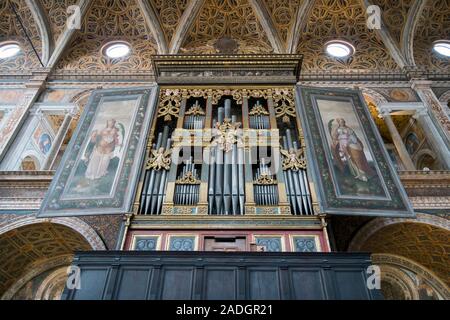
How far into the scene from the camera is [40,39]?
14.7 metres

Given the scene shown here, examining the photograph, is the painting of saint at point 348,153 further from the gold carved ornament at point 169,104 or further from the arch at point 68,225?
the arch at point 68,225

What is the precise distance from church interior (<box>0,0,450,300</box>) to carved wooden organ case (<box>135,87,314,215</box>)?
47 millimetres

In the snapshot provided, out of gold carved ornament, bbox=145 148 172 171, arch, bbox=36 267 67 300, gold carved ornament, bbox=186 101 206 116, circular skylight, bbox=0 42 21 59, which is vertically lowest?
arch, bbox=36 267 67 300

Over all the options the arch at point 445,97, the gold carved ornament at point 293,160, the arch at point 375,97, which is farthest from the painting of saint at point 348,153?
the arch at point 445,97

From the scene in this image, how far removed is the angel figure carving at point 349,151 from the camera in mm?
8922

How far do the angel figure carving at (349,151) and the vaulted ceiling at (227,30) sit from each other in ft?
16.9

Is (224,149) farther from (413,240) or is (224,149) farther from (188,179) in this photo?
(413,240)

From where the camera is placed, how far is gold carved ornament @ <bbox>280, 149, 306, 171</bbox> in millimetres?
9344

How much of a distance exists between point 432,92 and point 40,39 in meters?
13.8

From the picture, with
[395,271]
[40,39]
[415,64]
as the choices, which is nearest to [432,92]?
[415,64]

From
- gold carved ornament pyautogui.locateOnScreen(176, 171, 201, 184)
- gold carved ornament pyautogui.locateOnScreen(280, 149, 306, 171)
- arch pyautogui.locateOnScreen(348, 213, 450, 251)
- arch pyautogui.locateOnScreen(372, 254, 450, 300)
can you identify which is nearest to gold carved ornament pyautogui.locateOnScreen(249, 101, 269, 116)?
gold carved ornament pyautogui.locateOnScreen(280, 149, 306, 171)

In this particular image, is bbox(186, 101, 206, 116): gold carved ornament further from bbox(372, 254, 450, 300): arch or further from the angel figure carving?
bbox(372, 254, 450, 300): arch

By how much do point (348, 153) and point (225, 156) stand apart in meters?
2.87

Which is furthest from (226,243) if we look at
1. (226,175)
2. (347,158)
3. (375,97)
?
(375,97)
